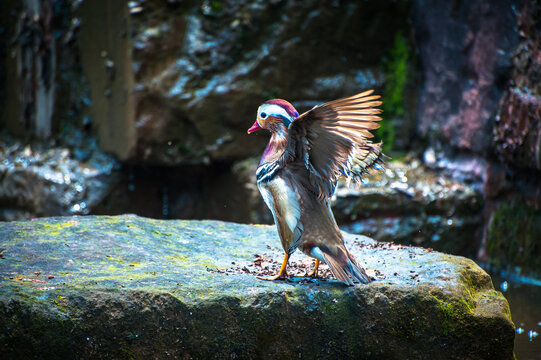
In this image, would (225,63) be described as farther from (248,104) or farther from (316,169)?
(316,169)

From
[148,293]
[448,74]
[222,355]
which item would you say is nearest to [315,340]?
[222,355]

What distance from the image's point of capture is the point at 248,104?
636cm

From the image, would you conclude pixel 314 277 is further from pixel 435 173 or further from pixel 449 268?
pixel 435 173

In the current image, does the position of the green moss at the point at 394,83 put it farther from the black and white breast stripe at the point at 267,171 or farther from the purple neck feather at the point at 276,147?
the black and white breast stripe at the point at 267,171

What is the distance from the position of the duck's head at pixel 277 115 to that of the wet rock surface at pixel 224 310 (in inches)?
33.0

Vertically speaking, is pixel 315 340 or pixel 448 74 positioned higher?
pixel 448 74

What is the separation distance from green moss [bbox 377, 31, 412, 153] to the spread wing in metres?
3.74

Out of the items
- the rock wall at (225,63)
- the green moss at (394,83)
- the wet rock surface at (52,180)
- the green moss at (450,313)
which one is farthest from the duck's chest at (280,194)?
the wet rock surface at (52,180)

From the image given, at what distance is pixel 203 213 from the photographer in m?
7.05

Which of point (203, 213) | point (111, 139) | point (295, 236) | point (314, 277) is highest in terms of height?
point (295, 236)

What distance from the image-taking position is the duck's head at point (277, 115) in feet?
10.2

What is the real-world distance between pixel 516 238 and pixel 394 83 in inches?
91.6

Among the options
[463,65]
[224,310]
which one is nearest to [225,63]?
[463,65]

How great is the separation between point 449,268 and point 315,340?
2.92ft
